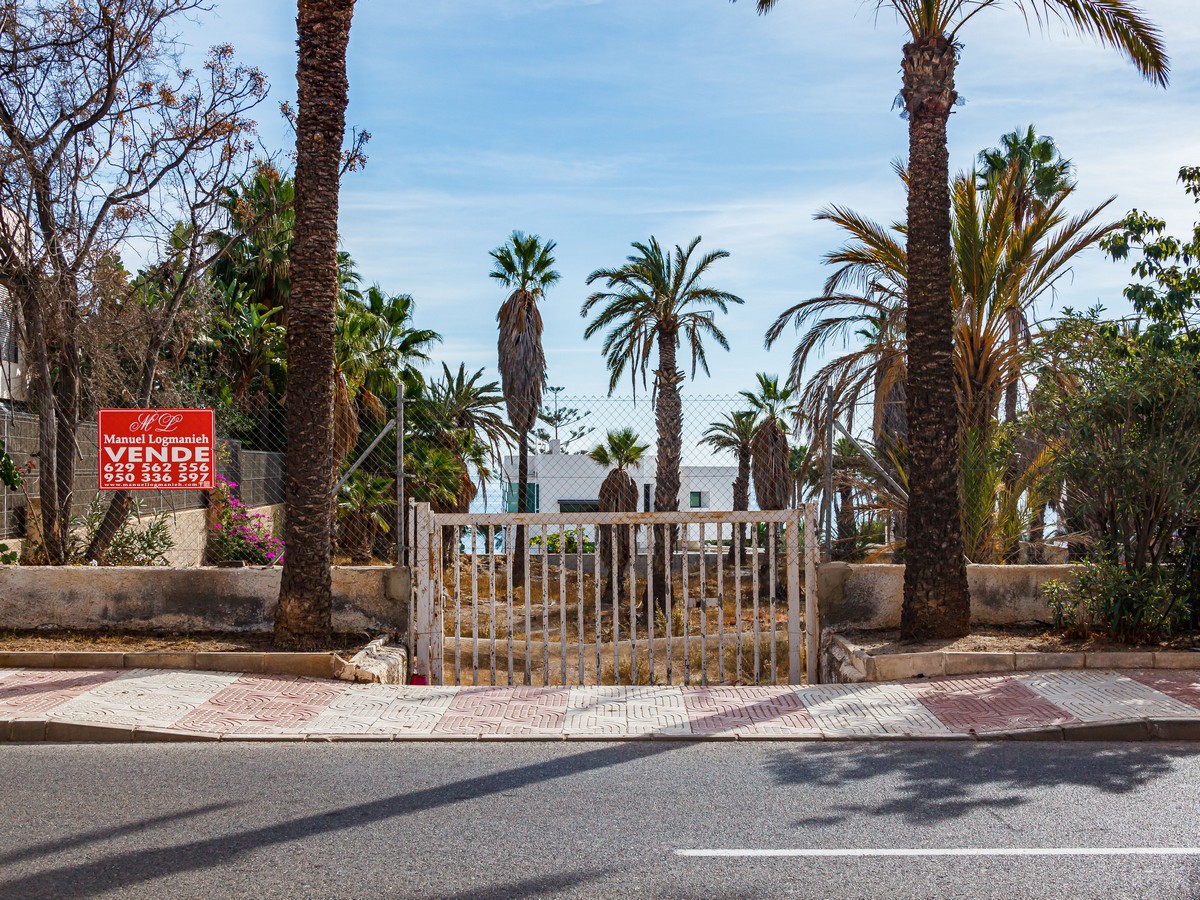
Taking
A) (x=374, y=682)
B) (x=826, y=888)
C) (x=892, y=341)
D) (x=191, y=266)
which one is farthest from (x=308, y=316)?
(x=892, y=341)

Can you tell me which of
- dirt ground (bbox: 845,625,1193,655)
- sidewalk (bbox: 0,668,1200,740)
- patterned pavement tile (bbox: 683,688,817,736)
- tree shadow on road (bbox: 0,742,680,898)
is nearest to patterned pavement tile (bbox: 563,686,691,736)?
sidewalk (bbox: 0,668,1200,740)

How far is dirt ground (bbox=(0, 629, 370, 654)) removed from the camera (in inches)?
394

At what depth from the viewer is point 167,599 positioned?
10.9m

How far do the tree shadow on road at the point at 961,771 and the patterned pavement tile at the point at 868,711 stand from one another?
0.29 metres

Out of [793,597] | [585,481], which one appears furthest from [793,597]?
[585,481]

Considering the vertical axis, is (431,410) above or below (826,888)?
above

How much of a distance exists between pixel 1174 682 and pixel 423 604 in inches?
258

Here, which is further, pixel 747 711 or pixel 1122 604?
pixel 1122 604

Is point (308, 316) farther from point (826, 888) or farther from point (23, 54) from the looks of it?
point (826, 888)

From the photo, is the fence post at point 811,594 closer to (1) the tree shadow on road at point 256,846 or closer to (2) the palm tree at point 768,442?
(1) the tree shadow on road at point 256,846

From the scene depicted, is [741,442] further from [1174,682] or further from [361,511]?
[1174,682]

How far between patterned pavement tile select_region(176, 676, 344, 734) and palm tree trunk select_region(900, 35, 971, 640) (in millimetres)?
5387

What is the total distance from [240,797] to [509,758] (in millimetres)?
1750

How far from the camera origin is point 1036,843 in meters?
5.27
